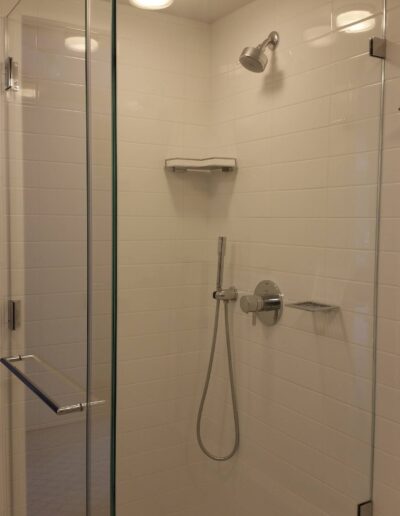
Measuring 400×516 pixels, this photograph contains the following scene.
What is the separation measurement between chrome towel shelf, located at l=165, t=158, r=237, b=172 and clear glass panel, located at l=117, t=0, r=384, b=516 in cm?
2

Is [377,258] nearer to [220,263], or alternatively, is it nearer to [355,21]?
[220,263]

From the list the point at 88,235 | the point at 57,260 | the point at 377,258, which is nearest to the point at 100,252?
the point at 88,235

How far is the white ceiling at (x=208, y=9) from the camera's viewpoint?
1.82 meters

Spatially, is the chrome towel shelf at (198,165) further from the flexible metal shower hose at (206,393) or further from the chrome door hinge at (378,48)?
the chrome door hinge at (378,48)

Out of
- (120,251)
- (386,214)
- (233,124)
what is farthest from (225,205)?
(386,214)

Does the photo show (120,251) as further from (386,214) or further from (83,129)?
(386,214)

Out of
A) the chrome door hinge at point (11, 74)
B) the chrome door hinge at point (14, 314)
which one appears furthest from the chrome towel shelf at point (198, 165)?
the chrome door hinge at point (14, 314)

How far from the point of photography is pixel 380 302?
168 cm

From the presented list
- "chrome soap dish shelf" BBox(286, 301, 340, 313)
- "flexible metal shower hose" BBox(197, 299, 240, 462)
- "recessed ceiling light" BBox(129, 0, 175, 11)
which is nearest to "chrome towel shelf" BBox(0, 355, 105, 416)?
"flexible metal shower hose" BBox(197, 299, 240, 462)

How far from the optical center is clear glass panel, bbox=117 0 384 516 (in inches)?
67.9

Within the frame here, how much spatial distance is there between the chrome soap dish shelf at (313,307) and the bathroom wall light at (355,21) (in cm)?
85

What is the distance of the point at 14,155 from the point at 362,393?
4.89 feet

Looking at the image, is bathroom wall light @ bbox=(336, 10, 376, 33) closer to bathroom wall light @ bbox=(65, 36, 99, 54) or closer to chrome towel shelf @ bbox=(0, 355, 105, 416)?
bathroom wall light @ bbox=(65, 36, 99, 54)

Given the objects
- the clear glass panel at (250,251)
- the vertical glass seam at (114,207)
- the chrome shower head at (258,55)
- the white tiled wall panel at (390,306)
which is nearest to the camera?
the vertical glass seam at (114,207)
